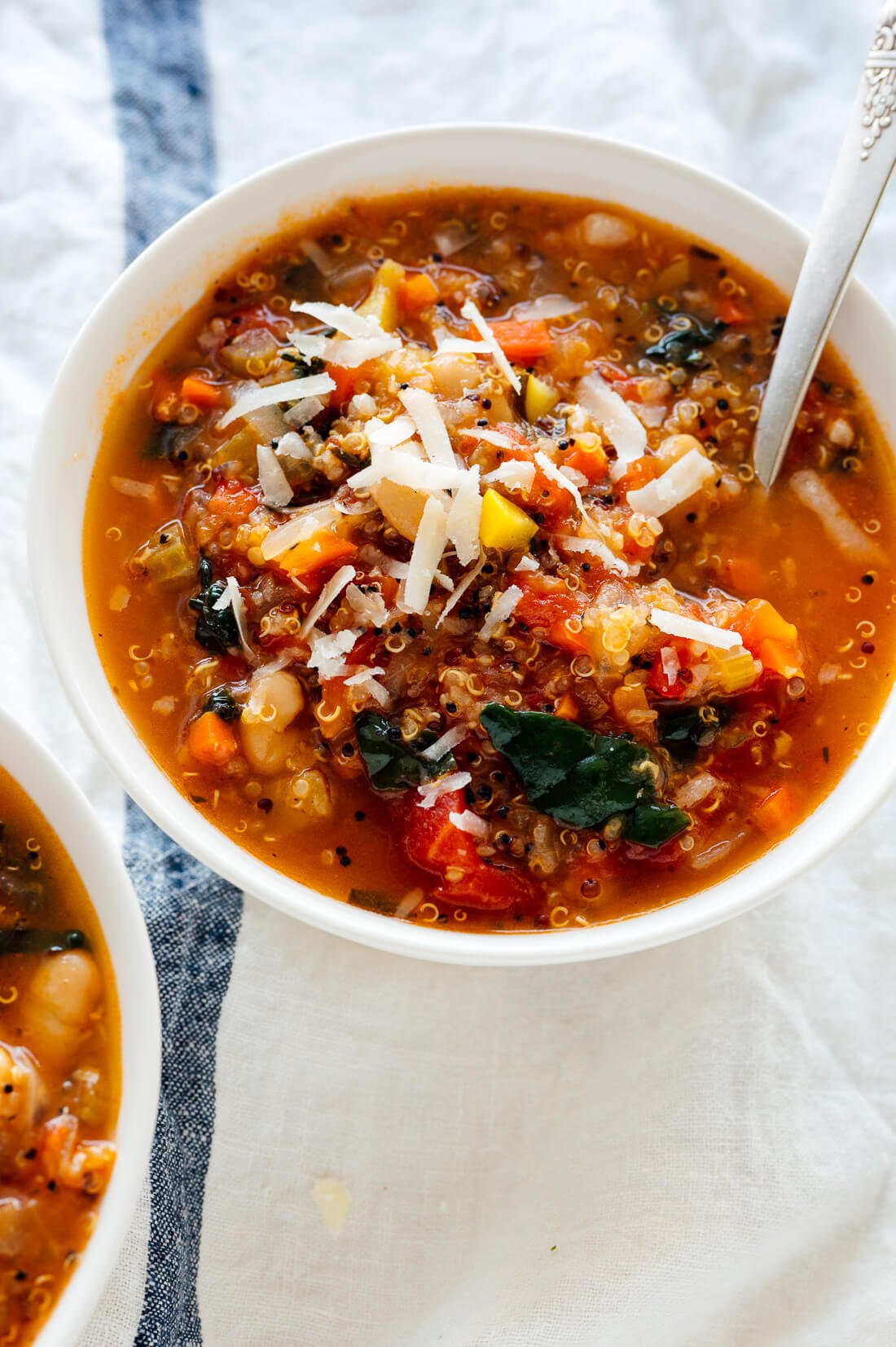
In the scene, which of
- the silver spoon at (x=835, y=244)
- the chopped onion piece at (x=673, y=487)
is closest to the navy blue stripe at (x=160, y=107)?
the chopped onion piece at (x=673, y=487)

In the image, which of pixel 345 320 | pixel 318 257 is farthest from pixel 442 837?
pixel 318 257

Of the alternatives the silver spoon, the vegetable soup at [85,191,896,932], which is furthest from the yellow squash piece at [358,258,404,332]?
the silver spoon

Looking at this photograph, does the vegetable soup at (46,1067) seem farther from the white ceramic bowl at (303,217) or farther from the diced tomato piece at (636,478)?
the diced tomato piece at (636,478)

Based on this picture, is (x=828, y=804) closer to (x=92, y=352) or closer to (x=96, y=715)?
(x=96, y=715)

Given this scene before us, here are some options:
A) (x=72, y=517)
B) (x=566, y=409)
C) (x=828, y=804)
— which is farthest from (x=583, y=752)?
(x=72, y=517)

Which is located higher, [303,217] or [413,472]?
[303,217]

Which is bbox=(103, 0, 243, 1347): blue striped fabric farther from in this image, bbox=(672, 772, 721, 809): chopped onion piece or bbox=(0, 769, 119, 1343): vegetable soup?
bbox=(672, 772, 721, 809): chopped onion piece

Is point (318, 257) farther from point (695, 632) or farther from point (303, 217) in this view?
point (695, 632)
